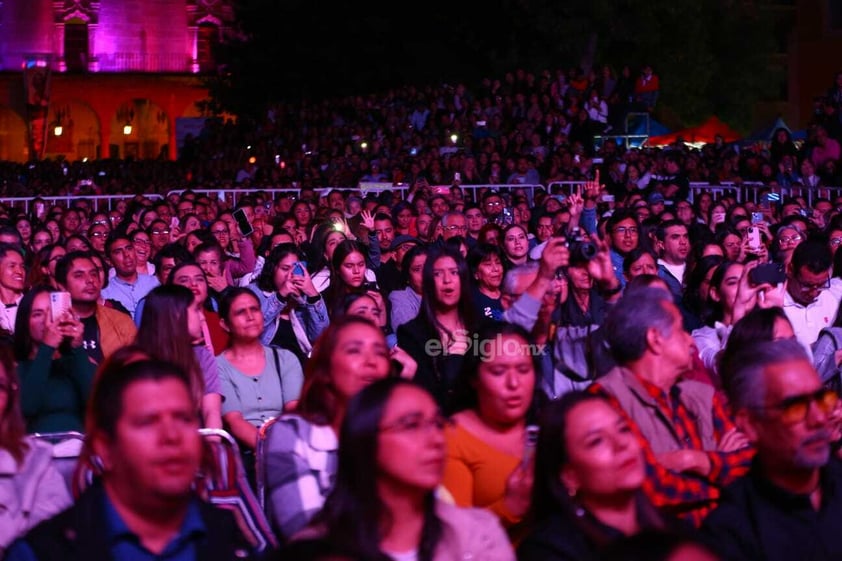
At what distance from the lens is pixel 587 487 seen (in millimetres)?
4270

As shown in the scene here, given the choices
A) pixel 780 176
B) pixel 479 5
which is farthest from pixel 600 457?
pixel 479 5

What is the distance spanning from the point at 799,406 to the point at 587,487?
0.71 m

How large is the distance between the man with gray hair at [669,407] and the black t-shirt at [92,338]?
3.19 m

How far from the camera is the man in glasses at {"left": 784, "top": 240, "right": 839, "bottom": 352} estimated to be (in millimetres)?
8523

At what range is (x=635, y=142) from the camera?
25672mm

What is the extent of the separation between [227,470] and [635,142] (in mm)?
21155

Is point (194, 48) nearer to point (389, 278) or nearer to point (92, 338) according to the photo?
point (389, 278)

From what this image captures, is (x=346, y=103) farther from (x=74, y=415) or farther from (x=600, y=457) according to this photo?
(x=600, y=457)

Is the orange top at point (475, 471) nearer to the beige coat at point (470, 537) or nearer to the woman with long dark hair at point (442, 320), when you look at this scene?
the beige coat at point (470, 537)

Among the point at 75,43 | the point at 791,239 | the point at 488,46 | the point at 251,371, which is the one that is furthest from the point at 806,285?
the point at 75,43

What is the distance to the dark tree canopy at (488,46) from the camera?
35531mm

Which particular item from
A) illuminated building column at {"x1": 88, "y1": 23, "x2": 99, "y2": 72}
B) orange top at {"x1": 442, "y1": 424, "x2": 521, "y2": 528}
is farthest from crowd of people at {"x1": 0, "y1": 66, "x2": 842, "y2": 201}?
illuminated building column at {"x1": 88, "y1": 23, "x2": 99, "y2": 72}

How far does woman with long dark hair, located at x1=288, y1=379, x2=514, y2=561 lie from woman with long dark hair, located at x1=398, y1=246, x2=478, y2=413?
3166mm

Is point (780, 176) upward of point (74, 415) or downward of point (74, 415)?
upward
